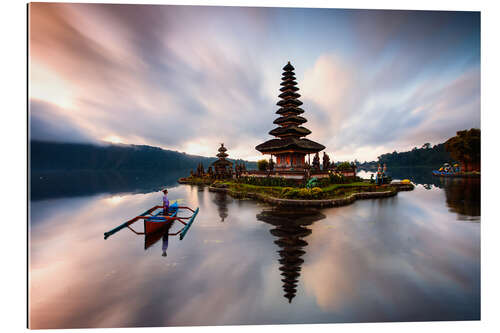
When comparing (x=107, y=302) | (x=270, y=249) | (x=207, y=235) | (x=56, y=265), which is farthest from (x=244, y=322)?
(x=56, y=265)

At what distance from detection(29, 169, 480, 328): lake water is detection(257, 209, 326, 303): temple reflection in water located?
0.04m

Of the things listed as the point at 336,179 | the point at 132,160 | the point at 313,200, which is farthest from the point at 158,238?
the point at 132,160

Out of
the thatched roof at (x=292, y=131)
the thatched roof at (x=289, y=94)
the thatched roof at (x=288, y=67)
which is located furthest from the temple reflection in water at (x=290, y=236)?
the thatched roof at (x=288, y=67)

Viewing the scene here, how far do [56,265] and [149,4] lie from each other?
8357mm

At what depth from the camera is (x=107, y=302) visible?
3.80 metres

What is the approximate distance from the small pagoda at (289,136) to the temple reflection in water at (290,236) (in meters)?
9.71

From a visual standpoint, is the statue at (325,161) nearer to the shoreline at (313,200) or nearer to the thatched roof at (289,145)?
the thatched roof at (289,145)

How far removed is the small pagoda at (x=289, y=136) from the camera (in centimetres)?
1884

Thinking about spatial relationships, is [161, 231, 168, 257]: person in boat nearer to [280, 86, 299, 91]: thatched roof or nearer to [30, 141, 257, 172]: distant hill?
[280, 86, 299, 91]: thatched roof

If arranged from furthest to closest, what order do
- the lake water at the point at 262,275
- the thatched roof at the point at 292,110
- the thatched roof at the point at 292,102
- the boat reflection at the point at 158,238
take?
the thatched roof at the point at 292,102 → the thatched roof at the point at 292,110 → the boat reflection at the point at 158,238 → the lake water at the point at 262,275

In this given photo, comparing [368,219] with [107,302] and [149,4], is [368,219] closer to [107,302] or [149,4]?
[107,302]

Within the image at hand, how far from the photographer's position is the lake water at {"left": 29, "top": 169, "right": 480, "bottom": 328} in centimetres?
357

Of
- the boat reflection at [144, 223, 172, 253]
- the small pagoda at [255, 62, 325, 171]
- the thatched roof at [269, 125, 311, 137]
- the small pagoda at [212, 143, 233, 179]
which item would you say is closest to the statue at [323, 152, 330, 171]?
the small pagoda at [255, 62, 325, 171]
